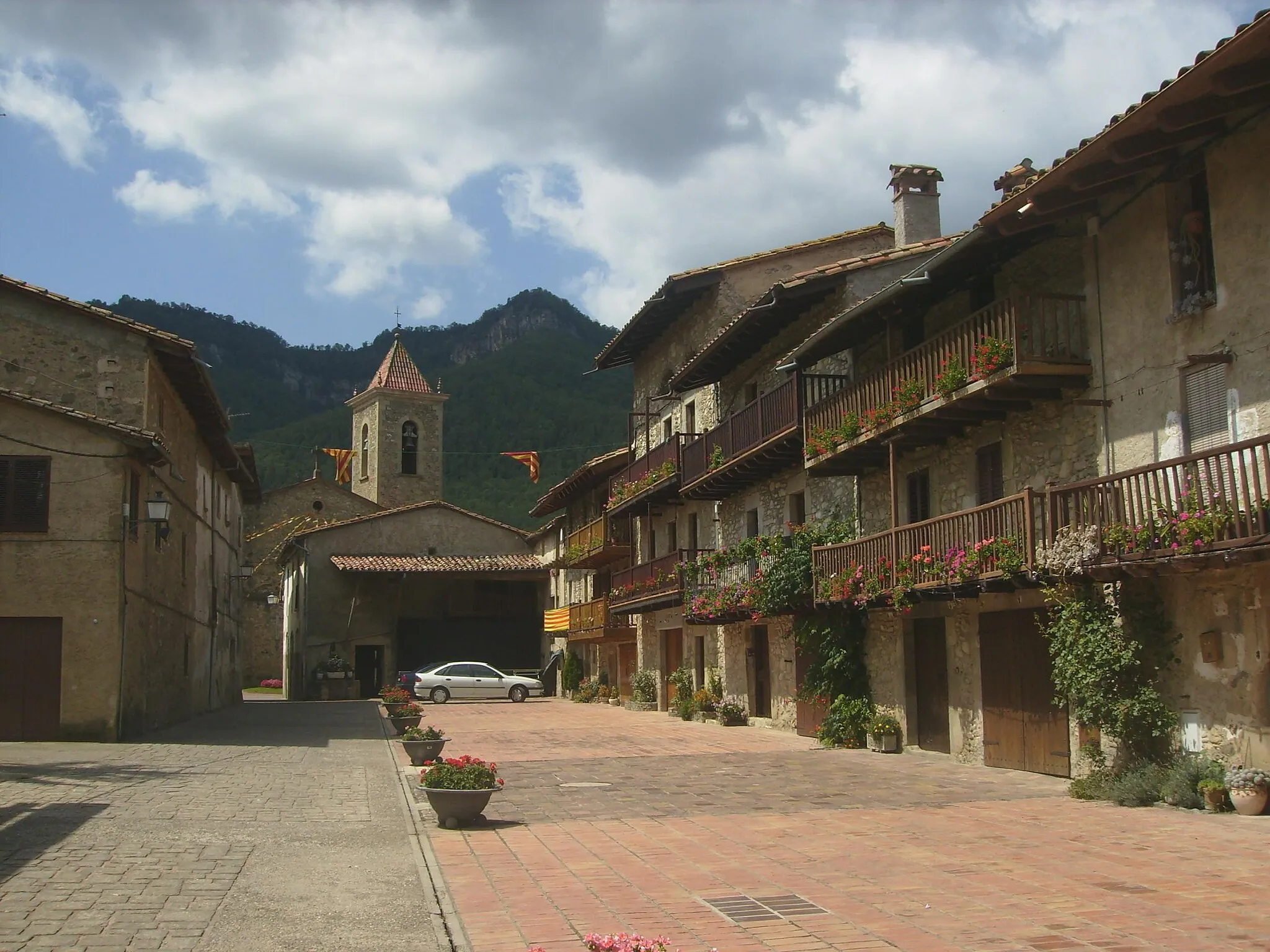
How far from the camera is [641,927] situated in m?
7.39

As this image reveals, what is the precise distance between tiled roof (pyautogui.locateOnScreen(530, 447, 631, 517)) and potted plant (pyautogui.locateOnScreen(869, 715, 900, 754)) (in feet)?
62.9

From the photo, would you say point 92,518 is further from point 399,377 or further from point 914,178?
point 399,377

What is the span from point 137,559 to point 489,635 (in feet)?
96.8

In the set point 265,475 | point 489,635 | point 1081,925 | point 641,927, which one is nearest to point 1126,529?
point 1081,925

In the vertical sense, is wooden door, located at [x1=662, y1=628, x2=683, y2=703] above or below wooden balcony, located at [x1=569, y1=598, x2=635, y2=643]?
below

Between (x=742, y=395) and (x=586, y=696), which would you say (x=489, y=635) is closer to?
(x=586, y=696)

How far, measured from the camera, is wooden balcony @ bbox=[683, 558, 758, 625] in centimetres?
2456

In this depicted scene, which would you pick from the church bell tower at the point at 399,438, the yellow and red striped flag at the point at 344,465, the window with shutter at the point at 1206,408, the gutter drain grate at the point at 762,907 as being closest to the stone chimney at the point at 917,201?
the window with shutter at the point at 1206,408

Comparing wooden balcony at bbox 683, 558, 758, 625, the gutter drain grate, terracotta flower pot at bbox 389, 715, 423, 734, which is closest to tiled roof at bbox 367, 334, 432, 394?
wooden balcony at bbox 683, 558, 758, 625

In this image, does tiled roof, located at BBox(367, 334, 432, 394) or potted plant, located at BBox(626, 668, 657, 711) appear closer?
potted plant, located at BBox(626, 668, 657, 711)

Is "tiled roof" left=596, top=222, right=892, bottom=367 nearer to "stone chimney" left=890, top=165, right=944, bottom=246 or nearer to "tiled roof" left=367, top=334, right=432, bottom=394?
"stone chimney" left=890, top=165, right=944, bottom=246

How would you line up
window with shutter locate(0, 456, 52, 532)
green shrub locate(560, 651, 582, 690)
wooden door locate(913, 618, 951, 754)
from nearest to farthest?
1. wooden door locate(913, 618, 951, 754)
2. window with shutter locate(0, 456, 52, 532)
3. green shrub locate(560, 651, 582, 690)

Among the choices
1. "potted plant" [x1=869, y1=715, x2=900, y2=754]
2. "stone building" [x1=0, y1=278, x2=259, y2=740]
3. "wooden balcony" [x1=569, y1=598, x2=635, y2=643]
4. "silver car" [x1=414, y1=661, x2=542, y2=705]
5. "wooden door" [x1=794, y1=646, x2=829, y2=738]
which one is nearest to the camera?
"potted plant" [x1=869, y1=715, x2=900, y2=754]

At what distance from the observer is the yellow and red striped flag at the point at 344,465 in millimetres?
64938
